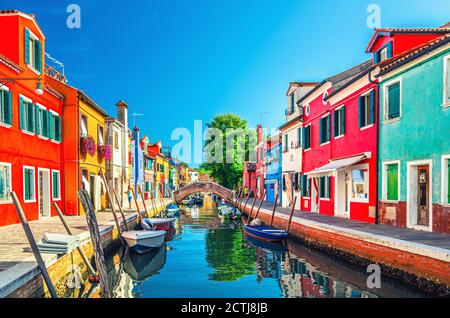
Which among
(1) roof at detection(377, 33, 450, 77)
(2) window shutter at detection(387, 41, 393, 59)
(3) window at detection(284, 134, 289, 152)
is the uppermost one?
(2) window shutter at detection(387, 41, 393, 59)

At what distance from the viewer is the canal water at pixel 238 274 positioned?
30.2 ft

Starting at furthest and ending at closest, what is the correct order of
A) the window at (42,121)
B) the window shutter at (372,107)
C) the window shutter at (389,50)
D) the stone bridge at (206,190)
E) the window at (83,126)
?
1. the stone bridge at (206,190)
2. the window at (83,126)
3. the window at (42,121)
4. the window shutter at (372,107)
5. the window shutter at (389,50)

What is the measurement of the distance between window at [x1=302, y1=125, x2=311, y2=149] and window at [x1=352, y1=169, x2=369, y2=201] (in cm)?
622

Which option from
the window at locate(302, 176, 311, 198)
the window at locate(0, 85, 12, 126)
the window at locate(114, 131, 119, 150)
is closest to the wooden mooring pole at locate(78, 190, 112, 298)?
the window at locate(0, 85, 12, 126)

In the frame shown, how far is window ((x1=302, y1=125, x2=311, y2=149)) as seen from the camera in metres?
22.5

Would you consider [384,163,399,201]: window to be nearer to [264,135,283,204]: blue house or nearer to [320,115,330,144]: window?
[320,115,330,144]: window

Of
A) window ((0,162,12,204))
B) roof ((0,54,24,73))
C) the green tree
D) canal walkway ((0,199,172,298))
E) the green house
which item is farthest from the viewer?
the green tree

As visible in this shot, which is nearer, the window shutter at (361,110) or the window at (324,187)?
the window shutter at (361,110)

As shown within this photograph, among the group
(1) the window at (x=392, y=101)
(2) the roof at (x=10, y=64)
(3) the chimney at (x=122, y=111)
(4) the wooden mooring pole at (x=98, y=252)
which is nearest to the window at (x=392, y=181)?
(1) the window at (x=392, y=101)

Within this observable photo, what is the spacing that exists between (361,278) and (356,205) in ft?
21.8

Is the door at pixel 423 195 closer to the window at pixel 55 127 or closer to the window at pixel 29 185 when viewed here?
the window at pixel 29 185

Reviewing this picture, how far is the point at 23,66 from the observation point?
14539 mm

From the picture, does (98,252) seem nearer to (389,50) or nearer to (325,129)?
(389,50)

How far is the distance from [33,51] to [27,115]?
3.06 m
